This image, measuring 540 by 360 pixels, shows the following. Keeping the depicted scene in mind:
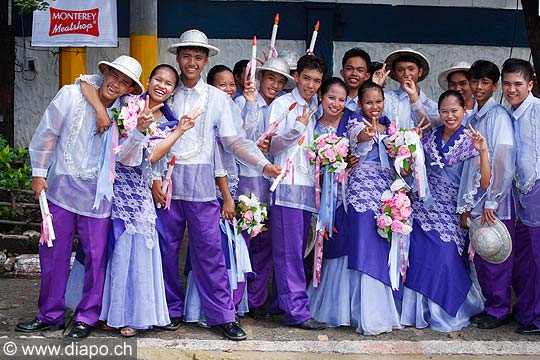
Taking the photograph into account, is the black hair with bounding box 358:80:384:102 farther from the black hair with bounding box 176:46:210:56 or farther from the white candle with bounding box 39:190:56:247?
the white candle with bounding box 39:190:56:247

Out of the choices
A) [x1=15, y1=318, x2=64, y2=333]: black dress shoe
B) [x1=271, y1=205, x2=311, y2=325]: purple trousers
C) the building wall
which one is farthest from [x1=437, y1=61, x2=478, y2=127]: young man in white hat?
[x1=15, y1=318, x2=64, y2=333]: black dress shoe

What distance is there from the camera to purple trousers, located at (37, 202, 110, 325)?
17.4 ft

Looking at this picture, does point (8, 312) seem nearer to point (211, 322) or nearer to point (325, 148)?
point (211, 322)

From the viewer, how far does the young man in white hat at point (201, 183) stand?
214 inches

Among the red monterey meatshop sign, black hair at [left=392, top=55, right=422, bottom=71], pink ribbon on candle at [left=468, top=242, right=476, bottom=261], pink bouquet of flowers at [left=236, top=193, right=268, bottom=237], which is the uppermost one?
the red monterey meatshop sign

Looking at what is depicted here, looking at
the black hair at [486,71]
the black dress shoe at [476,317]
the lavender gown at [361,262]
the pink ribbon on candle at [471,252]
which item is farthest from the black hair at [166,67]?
the black dress shoe at [476,317]

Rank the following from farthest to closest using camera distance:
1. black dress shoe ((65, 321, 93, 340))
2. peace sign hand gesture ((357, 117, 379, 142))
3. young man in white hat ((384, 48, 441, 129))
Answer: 1. young man in white hat ((384, 48, 441, 129))
2. peace sign hand gesture ((357, 117, 379, 142))
3. black dress shoe ((65, 321, 93, 340))

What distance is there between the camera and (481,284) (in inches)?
236

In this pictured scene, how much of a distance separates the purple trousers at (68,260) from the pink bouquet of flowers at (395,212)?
192 cm

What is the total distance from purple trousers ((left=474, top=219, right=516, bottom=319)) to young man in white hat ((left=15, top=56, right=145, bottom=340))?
2.65 metres

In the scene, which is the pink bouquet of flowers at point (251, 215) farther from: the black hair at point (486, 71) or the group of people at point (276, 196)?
the black hair at point (486, 71)

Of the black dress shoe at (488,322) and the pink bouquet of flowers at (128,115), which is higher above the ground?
the pink bouquet of flowers at (128,115)

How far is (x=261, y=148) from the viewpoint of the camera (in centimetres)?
572

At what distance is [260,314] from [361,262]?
89cm
